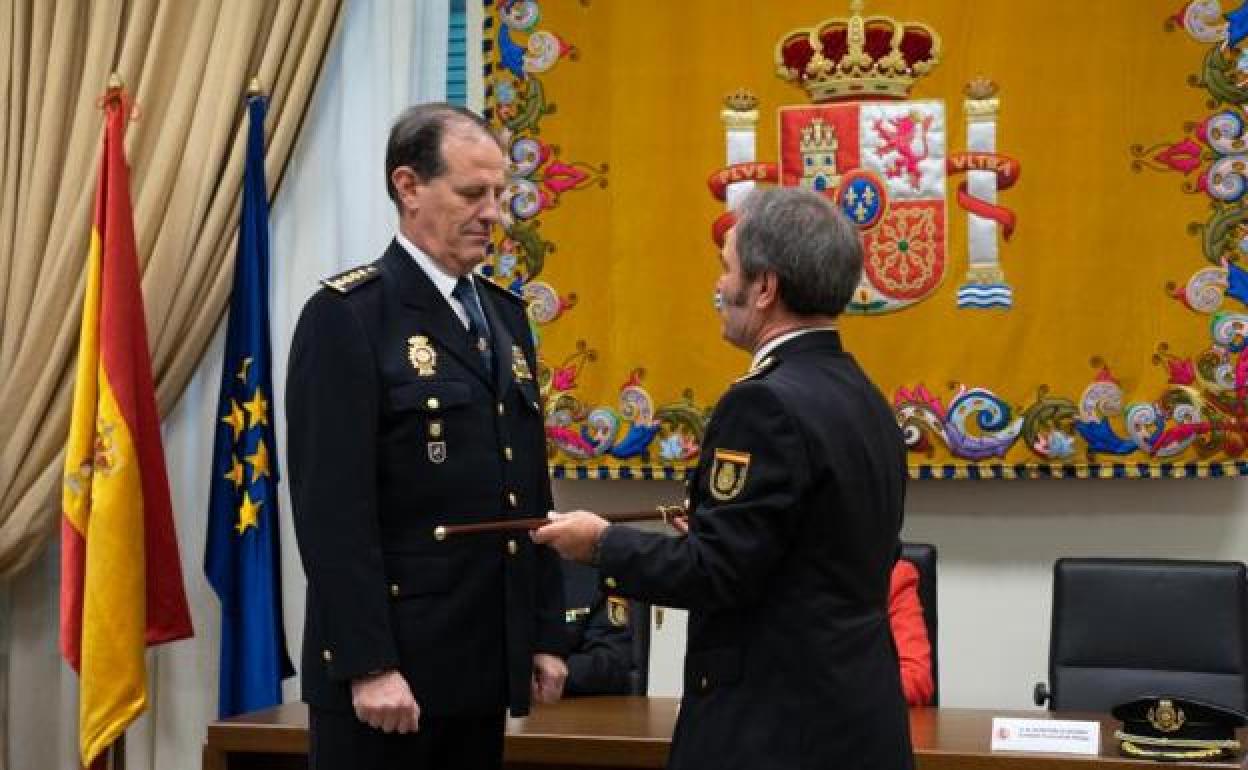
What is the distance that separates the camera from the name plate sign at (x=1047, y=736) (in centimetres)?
300

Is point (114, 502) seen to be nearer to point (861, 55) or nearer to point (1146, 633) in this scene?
point (861, 55)

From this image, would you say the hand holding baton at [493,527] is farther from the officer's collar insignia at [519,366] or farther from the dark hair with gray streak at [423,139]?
the dark hair with gray streak at [423,139]

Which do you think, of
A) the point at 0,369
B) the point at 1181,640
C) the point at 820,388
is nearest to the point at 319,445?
the point at 820,388

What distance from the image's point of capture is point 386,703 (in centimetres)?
225

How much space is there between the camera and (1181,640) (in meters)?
3.77

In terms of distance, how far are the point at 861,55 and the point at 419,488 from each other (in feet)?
8.26

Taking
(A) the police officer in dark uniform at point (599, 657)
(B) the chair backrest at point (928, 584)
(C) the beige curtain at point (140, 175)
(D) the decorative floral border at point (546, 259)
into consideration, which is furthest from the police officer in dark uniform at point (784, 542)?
(C) the beige curtain at point (140, 175)

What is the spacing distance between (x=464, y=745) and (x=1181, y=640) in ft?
6.54

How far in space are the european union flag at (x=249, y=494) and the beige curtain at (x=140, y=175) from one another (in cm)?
11

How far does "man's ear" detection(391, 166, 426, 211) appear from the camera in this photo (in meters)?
2.48

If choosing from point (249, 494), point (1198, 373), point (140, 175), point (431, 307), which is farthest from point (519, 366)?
point (140, 175)

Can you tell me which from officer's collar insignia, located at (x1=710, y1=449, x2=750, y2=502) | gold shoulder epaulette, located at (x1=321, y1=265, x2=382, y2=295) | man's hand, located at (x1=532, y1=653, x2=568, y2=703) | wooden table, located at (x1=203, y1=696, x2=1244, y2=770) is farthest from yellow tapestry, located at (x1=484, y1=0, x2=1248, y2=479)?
officer's collar insignia, located at (x1=710, y1=449, x2=750, y2=502)

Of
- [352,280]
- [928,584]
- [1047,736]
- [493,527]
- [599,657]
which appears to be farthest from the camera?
[928,584]

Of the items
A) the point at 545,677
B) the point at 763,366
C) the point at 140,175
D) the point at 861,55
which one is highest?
the point at 861,55
